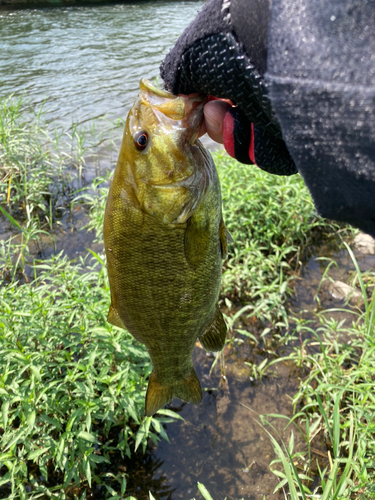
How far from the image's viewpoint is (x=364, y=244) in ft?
17.7

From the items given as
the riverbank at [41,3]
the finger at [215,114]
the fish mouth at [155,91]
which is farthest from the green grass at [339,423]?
the riverbank at [41,3]

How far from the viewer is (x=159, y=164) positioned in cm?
177

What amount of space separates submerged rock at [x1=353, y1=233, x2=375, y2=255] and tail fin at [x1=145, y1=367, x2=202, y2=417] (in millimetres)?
3835

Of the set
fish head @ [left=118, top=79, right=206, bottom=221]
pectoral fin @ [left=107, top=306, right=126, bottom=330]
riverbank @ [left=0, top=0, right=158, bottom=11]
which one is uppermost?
riverbank @ [left=0, top=0, right=158, bottom=11]

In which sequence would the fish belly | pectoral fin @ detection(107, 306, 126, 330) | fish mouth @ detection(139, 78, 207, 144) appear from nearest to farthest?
fish mouth @ detection(139, 78, 207, 144) → the fish belly → pectoral fin @ detection(107, 306, 126, 330)

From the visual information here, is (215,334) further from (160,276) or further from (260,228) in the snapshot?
(260,228)

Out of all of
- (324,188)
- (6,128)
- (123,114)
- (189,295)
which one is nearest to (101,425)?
(189,295)

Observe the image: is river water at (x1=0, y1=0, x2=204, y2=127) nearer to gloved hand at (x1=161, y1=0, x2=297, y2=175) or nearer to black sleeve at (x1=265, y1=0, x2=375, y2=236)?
gloved hand at (x1=161, y1=0, x2=297, y2=175)

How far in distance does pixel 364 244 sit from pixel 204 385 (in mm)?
3254

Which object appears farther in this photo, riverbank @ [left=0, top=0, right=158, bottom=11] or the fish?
riverbank @ [left=0, top=0, right=158, bottom=11]

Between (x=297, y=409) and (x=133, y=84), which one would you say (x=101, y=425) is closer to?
(x=297, y=409)

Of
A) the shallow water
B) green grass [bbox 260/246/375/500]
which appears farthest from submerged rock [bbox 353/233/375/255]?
green grass [bbox 260/246/375/500]

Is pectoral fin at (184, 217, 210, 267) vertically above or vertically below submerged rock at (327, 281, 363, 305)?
above

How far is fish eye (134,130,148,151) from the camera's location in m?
1.75
